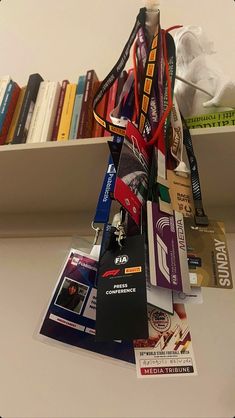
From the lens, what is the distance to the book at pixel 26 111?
75cm

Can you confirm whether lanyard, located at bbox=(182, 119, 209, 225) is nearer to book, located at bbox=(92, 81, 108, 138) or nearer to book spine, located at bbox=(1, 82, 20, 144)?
book, located at bbox=(92, 81, 108, 138)

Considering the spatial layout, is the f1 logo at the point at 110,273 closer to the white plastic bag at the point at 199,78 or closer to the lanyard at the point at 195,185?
the lanyard at the point at 195,185

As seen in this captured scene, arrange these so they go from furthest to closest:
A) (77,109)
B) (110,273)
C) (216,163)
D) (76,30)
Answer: (76,30) → (77,109) → (216,163) → (110,273)

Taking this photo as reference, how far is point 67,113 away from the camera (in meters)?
0.77

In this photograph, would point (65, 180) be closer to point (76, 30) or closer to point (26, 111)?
point (26, 111)

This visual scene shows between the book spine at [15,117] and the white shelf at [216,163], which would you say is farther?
the book spine at [15,117]

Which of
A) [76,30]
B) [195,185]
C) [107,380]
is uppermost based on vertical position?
[76,30]

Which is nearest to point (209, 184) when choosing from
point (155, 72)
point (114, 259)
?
point (155, 72)

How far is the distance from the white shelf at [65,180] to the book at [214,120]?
0.03 m

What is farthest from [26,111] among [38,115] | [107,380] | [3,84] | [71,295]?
[107,380]

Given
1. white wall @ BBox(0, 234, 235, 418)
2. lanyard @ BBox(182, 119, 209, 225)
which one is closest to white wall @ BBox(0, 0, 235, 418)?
white wall @ BBox(0, 234, 235, 418)

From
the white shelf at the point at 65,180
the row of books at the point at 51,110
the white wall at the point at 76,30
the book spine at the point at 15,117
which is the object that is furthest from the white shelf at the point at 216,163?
the white wall at the point at 76,30

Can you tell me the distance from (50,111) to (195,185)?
415 millimetres

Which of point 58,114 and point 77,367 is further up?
point 58,114
